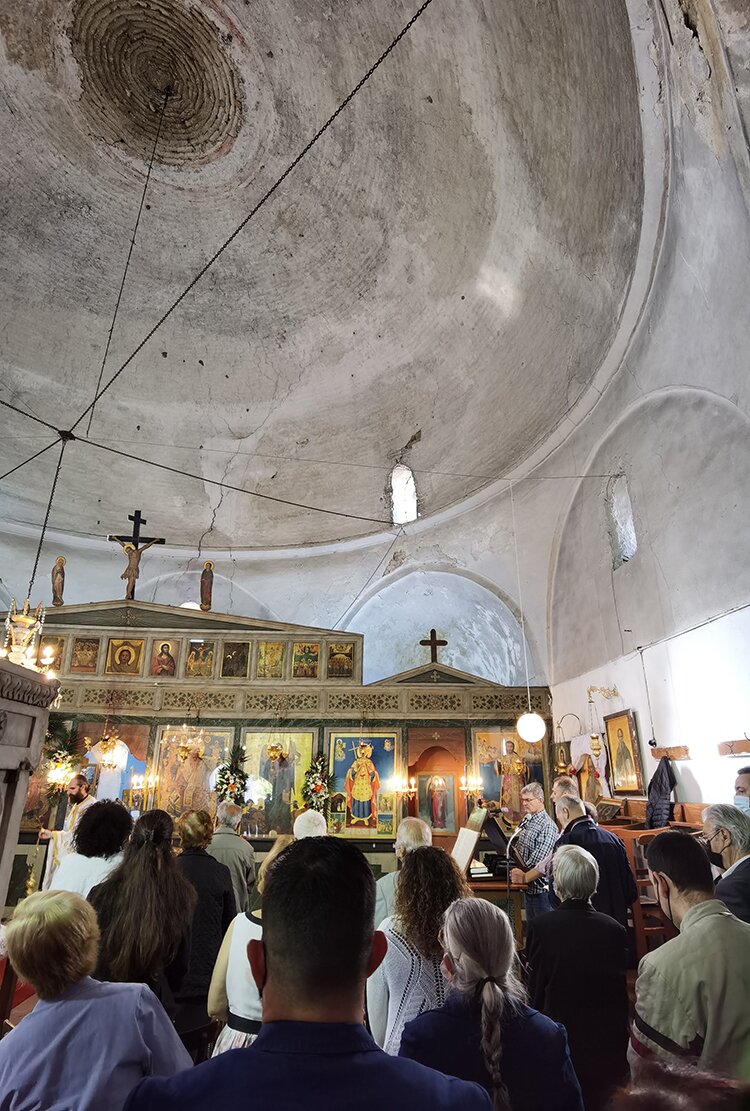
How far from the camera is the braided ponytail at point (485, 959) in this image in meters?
2.07

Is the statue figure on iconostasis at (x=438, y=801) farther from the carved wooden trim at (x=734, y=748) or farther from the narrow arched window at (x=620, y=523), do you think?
the carved wooden trim at (x=734, y=748)

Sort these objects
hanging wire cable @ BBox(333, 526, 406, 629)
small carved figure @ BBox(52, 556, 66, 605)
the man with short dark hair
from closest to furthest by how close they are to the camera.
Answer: the man with short dark hair, small carved figure @ BBox(52, 556, 66, 605), hanging wire cable @ BBox(333, 526, 406, 629)

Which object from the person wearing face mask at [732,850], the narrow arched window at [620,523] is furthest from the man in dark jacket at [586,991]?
the narrow arched window at [620,523]

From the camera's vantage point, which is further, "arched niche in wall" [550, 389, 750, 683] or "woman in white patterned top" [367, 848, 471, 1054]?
"arched niche in wall" [550, 389, 750, 683]

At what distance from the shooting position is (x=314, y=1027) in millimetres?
1243

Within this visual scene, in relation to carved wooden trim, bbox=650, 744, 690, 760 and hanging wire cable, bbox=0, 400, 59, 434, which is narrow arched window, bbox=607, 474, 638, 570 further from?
hanging wire cable, bbox=0, 400, 59, 434

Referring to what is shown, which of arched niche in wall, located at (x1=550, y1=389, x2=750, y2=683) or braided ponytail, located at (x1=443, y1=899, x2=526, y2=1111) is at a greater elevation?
arched niche in wall, located at (x1=550, y1=389, x2=750, y2=683)

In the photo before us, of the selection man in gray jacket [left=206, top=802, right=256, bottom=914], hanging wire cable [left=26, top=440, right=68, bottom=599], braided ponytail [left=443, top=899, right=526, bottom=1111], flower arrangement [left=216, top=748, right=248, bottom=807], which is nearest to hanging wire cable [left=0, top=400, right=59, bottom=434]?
hanging wire cable [left=26, top=440, right=68, bottom=599]

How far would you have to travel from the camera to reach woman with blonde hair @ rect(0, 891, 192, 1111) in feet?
6.55

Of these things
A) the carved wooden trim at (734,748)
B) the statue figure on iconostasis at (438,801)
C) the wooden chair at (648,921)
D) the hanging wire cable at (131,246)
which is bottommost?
the wooden chair at (648,921)

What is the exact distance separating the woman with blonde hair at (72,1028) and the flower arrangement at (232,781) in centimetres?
1039

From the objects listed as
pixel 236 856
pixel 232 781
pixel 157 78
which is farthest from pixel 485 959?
pixel 157 78

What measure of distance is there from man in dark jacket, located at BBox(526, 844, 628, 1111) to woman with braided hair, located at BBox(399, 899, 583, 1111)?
100 centimetres

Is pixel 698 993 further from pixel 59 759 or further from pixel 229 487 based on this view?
pixel 229 487
